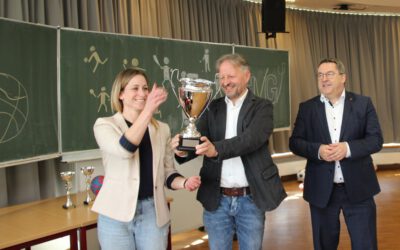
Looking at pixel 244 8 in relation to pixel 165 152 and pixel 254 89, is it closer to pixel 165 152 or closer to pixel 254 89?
pixel 254 89

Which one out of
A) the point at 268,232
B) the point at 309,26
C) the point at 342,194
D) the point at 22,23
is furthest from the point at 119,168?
the point at 309,26

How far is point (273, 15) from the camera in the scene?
574 cm

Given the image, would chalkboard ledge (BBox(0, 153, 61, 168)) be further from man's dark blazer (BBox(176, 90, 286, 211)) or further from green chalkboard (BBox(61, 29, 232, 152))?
man's dark blazer (BBox(176, 90, 286, 211))

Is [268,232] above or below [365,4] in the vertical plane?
below

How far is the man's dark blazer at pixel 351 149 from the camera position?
7.79 feet

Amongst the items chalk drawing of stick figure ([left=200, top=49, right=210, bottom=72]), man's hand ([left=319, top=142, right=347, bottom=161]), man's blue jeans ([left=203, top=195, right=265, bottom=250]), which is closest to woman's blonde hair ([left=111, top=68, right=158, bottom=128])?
man's blue jeans ([left=203, top=195, right=265, bottom=250])

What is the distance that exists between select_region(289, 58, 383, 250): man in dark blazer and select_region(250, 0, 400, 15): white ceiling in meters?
4.60

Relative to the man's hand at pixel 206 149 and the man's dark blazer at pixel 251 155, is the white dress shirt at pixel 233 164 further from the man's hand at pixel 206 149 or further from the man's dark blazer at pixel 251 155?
the man's hand at pixel 206 149

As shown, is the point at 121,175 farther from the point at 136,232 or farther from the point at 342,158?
the point at 342,158

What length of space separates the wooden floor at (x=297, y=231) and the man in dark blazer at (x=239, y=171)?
1955 mm

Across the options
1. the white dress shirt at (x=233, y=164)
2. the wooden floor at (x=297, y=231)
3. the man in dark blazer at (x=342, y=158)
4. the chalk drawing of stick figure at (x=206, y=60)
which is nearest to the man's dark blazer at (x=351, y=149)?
the man in dark blazer at (x=342, y=158)

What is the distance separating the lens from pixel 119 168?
1.85 m

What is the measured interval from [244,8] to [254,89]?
5.05 ft

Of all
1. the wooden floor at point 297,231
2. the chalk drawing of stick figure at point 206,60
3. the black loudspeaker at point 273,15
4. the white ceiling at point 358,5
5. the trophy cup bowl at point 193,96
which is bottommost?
the wooden floor at point 297,231
